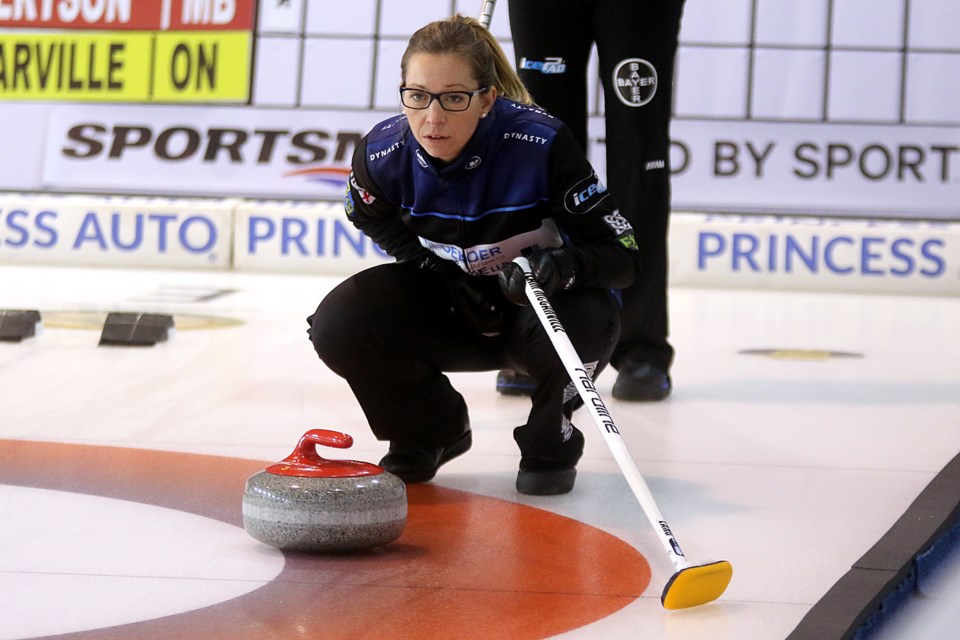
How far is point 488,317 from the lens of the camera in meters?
2.10

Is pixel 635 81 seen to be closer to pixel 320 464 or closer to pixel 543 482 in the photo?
pixel 543 482

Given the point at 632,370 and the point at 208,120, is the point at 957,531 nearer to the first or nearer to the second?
the point at 632,370

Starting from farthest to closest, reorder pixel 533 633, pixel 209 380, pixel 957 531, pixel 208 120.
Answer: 1. pixel 208 120
2. pixel 209 380
3. pixel 957 531
4. pixel 533 633

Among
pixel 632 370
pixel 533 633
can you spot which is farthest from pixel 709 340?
pixel 533 633

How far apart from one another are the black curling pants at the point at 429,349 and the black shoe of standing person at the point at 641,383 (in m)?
0.86

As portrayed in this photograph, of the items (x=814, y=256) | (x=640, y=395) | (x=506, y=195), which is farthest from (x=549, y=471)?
(x=814, y=256)

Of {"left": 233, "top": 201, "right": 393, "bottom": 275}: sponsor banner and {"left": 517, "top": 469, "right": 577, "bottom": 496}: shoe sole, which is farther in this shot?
{"left": 233, "top": 201, "right": 393, "bottom": 275}: sponsor banner

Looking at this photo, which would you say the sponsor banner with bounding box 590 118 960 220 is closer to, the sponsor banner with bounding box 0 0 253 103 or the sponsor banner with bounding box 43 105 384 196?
the sponsor banner with bounding box 43 105 384 196

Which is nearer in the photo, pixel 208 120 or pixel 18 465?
pixel 18 465

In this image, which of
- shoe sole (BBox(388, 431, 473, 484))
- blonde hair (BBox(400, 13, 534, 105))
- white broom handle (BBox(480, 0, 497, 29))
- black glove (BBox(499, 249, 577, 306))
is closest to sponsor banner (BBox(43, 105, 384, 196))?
white broom handle (BBox(480, 0, 497, 29))

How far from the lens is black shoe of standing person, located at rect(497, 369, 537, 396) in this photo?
9.93ft

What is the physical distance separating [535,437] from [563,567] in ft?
1.55

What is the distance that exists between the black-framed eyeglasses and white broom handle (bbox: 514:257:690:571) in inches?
9.7

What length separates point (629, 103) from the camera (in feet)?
9.83
